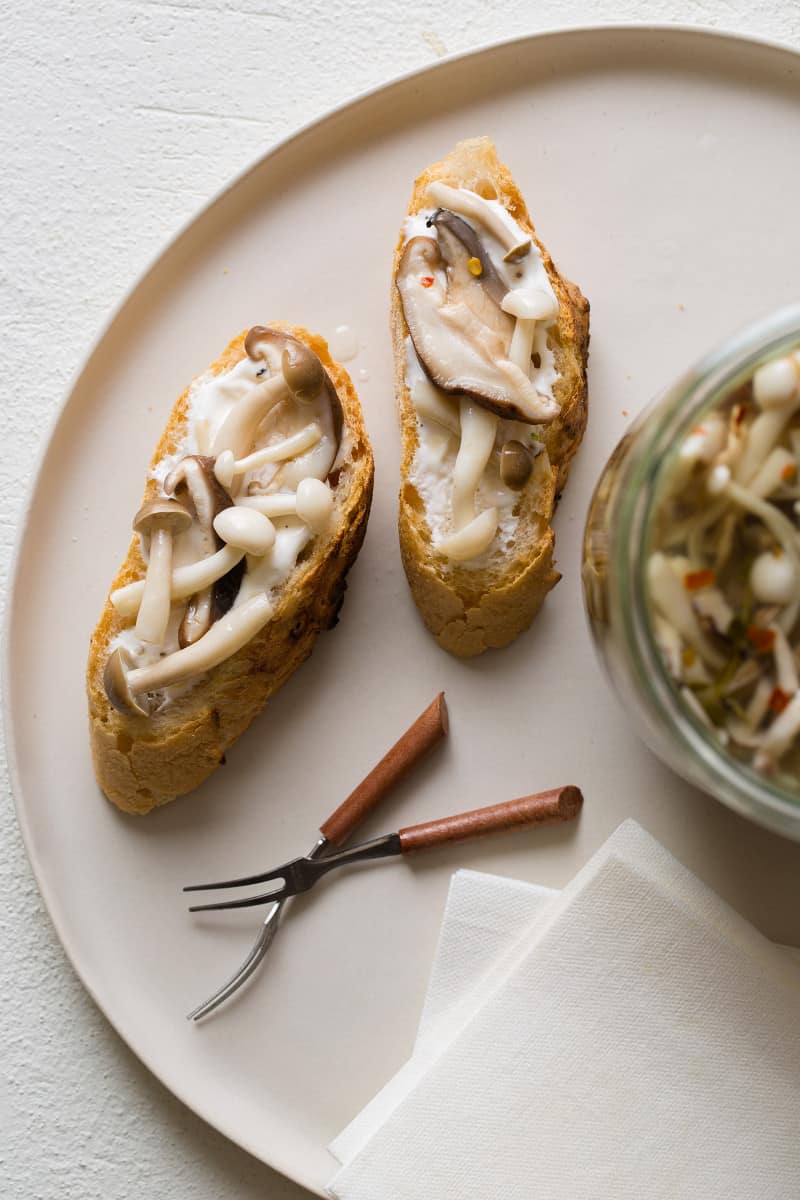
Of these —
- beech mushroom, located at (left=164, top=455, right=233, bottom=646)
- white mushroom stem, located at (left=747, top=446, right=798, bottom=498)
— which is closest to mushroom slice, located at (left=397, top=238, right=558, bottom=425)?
beech mushroom, located at (left=164, top=455, right=233, bottom=646)

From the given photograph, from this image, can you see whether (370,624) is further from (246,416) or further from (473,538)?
(246,416)

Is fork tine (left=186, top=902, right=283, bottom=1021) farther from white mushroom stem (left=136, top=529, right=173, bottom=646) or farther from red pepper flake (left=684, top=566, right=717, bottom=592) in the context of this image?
Answer: red pepper flake (left=684, top=566, right=717, bottom=592)

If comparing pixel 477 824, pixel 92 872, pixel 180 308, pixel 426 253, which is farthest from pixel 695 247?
pixel 92 872

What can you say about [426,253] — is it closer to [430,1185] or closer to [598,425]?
[598,425]

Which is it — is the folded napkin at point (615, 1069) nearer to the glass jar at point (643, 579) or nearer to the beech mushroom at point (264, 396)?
the glass jar at point (643, 579)

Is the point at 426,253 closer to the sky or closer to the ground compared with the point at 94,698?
closer to the sky

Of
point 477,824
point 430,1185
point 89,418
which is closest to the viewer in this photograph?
point 430,1185
